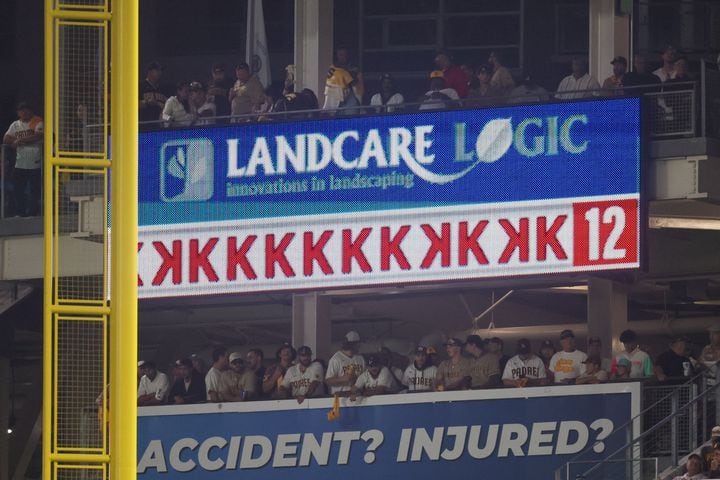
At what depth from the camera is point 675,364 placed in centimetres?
2258

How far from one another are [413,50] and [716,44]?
615 centimetres

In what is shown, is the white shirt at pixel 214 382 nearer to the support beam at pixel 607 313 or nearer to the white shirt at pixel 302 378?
the white shirt at pixel 302 378

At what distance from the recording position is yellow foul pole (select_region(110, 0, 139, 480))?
12.7m

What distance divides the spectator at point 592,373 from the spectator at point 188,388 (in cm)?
549

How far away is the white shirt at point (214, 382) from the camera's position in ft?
83.4

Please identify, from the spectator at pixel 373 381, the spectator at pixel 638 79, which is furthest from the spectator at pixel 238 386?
the spectator at pixel 638 79

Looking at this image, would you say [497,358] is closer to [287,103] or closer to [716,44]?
[287,103]

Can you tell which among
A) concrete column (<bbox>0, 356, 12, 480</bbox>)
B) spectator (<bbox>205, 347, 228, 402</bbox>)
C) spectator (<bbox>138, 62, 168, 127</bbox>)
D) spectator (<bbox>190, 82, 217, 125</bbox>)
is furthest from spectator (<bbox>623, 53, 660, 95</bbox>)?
concrete column (<bbox>0, 356, 12, 480</bbox>)

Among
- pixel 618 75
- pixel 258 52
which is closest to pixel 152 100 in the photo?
pixel 258 52

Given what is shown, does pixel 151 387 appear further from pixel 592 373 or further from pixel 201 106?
pixel 592 373

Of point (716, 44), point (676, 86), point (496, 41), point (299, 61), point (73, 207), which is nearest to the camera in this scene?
point (73, 207)

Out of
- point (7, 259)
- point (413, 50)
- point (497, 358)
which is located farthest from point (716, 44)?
point (7, 259)

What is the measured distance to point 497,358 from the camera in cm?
2380

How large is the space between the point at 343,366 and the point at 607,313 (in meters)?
3.75
